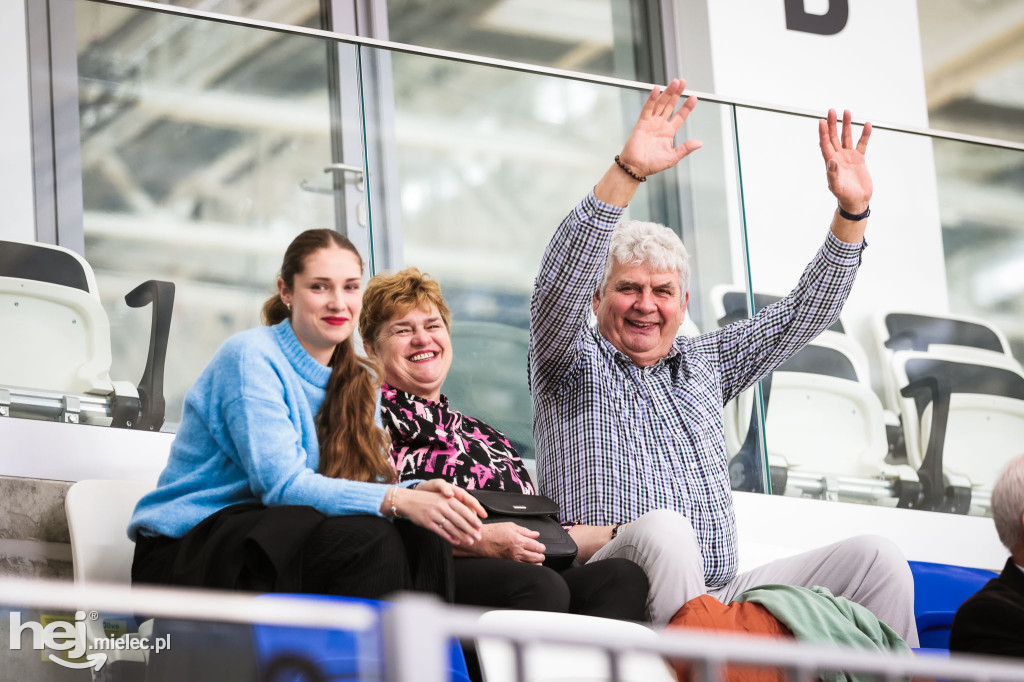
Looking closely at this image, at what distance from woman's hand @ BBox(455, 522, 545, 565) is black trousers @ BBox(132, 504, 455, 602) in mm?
156

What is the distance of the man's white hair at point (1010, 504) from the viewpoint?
7.05 feet

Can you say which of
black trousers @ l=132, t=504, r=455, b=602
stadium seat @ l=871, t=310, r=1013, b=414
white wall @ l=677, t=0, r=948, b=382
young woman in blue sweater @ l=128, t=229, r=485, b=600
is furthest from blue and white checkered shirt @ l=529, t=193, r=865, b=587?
stadium seat @ l=871, t=310, r=1013, b=414

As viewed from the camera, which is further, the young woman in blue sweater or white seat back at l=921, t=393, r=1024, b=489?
white seat back at l=921, t=393, r=1024, b=489

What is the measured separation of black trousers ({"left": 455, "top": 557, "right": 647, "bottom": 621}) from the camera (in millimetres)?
2176

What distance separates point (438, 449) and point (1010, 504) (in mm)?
1046

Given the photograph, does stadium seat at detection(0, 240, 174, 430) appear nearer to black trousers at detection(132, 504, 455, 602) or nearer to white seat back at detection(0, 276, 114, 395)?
white seat back at detection(0, 276, 114, 395)

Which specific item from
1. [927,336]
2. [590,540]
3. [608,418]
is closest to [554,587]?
[590,540]

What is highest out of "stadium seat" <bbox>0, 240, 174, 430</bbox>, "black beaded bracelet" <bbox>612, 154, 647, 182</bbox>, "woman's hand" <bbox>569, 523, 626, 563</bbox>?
"black beaded bracelet" <bbox>612, 154, 647, 182</bbox>

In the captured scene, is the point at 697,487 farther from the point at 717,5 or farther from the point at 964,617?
the point at 717,5

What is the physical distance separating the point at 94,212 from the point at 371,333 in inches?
38.1

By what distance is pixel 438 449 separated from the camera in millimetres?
2518

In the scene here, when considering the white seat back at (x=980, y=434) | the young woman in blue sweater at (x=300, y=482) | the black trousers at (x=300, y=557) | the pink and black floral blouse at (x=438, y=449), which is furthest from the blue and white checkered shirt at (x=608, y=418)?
the white seat back at (x=980, y=434)

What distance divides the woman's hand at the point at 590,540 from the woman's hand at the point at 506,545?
0.23 m

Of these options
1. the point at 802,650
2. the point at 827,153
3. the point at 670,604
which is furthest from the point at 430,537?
the point at 827,153
